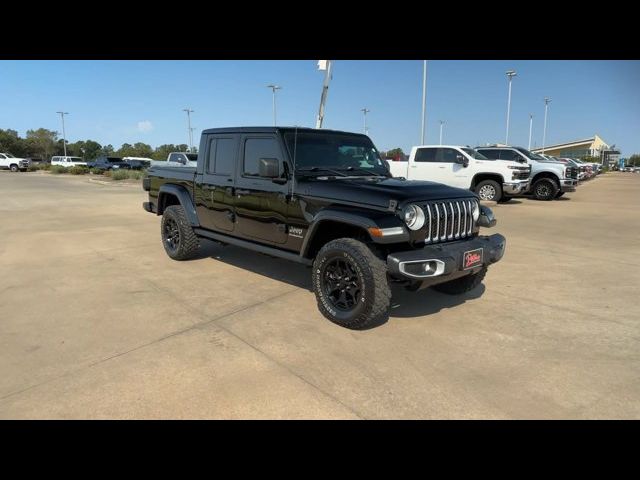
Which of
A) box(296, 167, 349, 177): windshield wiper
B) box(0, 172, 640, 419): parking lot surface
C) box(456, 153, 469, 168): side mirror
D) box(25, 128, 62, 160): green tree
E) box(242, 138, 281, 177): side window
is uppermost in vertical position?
box(25, 128, 62, 160): green tree

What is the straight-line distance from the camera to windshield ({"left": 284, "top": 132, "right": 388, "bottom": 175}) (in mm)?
4699

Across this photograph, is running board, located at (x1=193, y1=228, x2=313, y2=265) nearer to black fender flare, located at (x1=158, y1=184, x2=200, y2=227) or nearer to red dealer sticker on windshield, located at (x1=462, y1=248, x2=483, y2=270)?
black fender flare, located at (x1=158, y1=184, x2=200, y2=227)

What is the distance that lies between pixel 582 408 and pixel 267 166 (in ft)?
10.8

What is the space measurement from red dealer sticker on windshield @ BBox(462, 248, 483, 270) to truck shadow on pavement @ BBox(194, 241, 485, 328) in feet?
2.38

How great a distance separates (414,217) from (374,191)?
0.45 m

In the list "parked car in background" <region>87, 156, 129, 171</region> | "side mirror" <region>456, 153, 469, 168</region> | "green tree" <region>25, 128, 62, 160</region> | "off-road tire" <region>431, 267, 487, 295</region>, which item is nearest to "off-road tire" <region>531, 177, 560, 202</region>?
"side mirror" <region>456, 153, 469, 168</region>

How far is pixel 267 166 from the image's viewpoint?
4.39 metres

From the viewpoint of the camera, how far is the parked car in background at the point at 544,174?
16141 millimetres

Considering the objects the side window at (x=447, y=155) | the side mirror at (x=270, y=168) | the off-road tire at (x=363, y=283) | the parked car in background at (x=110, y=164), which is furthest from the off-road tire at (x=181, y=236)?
the parked car in background at (x=110, y=164)

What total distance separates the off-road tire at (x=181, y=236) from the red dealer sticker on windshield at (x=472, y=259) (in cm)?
387

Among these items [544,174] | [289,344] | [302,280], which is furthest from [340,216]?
[544,174]

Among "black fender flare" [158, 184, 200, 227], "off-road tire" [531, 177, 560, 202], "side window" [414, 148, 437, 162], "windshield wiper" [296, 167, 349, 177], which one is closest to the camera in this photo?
"windshield wiper" [296, 167, 349, 177]

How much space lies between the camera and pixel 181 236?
6180 millimetres
